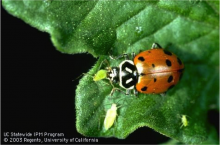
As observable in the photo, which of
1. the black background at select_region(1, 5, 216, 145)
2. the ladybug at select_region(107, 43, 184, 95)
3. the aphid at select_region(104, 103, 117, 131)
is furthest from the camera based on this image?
the black background at select_region(1, 5, 216, 145)

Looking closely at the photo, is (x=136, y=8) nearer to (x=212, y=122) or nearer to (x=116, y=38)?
(x=116, y=38)

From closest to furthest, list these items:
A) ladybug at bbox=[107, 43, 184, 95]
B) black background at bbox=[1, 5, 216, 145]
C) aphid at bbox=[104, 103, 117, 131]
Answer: aphid at bbox=[104, 103, 117, 131] < ladybug at bbox=[107, 43, 184, 95] < black background at bbox=[1, 5, 216, 145]

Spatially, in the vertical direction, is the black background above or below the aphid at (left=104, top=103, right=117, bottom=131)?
above

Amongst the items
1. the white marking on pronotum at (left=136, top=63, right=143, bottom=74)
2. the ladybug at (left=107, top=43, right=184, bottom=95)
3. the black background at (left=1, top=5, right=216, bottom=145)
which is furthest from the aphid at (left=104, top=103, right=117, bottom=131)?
the black background at (left=1, top=5, right=216, bottom=145)

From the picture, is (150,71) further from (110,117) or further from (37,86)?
(37,86)

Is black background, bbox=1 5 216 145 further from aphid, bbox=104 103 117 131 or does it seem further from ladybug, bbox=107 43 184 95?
aphid, bbox=104 103 117 131

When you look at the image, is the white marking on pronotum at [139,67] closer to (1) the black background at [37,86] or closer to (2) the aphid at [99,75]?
(2) the aphid at [99,75]

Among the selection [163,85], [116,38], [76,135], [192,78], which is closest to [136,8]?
[116,38]

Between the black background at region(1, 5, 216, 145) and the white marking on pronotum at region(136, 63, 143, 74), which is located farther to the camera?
the black background at region(1, 5, 216, 145)
